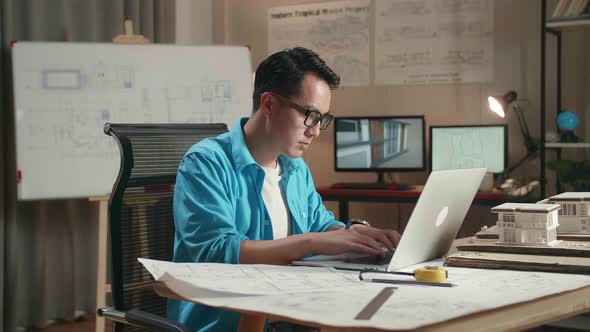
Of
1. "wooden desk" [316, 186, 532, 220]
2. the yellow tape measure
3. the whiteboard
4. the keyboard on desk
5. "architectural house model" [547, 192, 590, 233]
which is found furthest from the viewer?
the keyboard on desk

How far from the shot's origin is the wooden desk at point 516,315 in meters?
0.85

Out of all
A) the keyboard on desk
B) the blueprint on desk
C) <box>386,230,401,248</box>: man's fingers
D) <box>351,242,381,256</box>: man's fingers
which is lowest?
the keyboard on desk

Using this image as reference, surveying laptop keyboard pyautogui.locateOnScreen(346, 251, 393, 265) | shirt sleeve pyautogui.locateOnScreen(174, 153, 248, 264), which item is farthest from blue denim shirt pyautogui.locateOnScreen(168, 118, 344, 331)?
laptop keyboard pyautogui.locateOnScreen(346, 251, 393, 265)

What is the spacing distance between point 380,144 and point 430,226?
288 centimetres

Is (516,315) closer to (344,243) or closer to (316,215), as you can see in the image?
(344,243)

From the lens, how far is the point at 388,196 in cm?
373

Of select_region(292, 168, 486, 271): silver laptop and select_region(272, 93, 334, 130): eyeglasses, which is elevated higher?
select_region(272, 93, 334, 130): eyeglasses

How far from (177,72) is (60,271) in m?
1.20

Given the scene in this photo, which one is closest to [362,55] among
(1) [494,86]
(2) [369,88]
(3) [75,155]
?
(2) [369,88]

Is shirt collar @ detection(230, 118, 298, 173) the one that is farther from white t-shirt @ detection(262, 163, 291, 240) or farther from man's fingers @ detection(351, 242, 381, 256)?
man's fingers @ detection(351, 242, 381, 256)

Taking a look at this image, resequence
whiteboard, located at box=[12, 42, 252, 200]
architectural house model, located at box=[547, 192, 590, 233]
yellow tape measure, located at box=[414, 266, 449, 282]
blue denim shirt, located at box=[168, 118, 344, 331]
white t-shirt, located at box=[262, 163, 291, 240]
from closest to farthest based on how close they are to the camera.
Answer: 1. yellow tape measure, located at box=[414, 266, 449, 282]
2. blue denim shirt, located at box=[168, 118, 344, 331]
3. architectural house model, located at box=[547, 192, 590, 233]
4. white t-shirt, located at box=[262, 163, 291, 240]
5. whiteboard, located at box=[12, 42, 252, 200]

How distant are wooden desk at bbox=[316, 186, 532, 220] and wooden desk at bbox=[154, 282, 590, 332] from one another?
2502mm

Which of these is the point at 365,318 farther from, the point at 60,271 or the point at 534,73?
the point at 534,73

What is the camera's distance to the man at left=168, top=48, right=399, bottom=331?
1.34 metres
